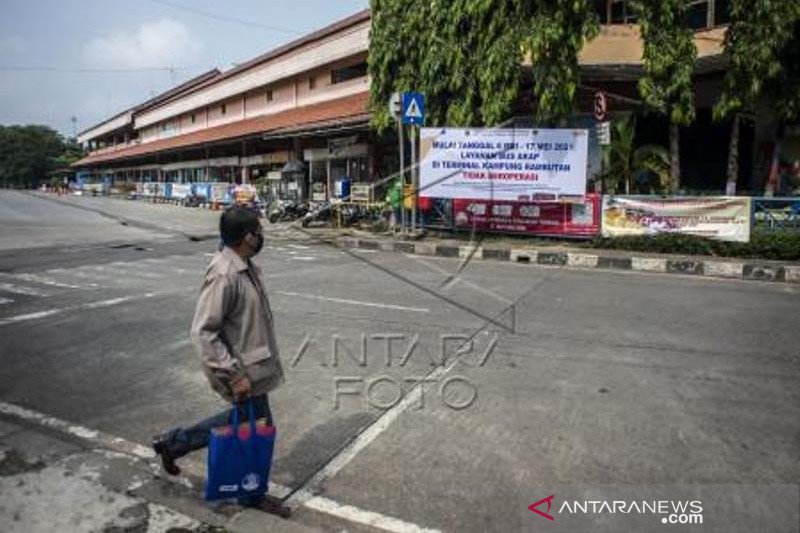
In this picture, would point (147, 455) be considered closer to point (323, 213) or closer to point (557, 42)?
point (557, 42)

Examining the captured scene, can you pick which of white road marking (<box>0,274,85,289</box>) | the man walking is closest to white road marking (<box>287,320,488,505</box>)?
the man walking

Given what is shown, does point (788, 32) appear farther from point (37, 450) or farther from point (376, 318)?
point (37, 450)

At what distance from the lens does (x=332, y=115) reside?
24.8m

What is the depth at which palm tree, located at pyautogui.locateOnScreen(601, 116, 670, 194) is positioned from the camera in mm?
16109

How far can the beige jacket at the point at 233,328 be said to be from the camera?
137 inches

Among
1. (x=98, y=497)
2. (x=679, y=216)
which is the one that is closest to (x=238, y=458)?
(x=98, y=497)

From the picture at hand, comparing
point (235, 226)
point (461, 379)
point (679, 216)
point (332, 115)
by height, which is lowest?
point (461, 379)

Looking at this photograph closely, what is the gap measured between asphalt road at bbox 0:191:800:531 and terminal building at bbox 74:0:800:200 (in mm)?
7858

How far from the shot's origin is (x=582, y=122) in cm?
1795

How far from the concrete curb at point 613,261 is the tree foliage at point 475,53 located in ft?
10.9

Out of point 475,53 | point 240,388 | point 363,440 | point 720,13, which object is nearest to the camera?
point 240,388

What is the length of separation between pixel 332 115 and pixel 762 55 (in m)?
15.2

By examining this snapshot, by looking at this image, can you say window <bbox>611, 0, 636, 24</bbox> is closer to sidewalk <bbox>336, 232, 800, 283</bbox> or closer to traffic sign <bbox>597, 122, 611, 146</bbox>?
traffic sign <bbox>597, 122, 611, 146</bbox>

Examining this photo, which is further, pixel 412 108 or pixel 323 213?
pixel 323 213
